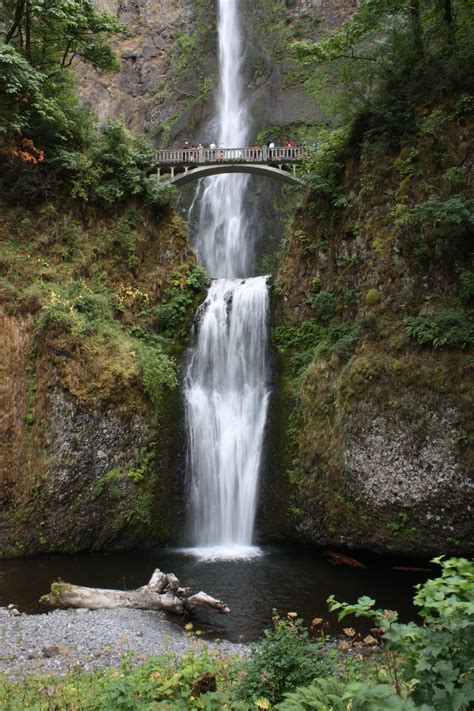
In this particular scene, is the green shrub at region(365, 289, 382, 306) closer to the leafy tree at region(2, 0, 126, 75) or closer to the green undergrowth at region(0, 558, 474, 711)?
the green undergrowth at region(0, 558, 474, 711)

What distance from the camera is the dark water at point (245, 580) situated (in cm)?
898

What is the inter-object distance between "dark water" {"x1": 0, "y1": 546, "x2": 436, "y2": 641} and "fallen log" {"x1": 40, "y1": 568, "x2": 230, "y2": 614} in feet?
0.73

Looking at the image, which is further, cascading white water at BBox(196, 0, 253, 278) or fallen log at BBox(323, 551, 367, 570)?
cascading white water at BBox(196, 0, 253, 278)

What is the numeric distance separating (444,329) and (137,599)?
799cm

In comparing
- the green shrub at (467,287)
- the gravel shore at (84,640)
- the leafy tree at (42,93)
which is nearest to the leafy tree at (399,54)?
the green shrub at (467,287)

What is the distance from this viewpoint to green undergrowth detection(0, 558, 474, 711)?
2885mm

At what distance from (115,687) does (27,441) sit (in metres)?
8.87

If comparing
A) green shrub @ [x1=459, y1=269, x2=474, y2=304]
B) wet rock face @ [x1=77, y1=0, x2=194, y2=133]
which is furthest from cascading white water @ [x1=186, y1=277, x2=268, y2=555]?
wet rock face @ [x1=77, y1=0, x2=194, y2=133]

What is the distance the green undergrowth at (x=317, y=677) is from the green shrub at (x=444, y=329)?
6.34 m

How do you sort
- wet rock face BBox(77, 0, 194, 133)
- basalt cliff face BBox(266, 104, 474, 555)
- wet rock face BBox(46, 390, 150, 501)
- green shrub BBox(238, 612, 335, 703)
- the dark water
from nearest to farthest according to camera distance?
green shrub BBox(238, 612, 335, 703)
the dark water
basalt cliff face BBox(266, 104, 474, 555)
wet rock face BBox(46, 390, 150, 501)
wet rock face BBox(77, 0, 194, 133)

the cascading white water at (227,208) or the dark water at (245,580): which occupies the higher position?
the cascading white water at (227,208)

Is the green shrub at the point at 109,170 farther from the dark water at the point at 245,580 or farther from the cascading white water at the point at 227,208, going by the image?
the dark water at the point at 245,580

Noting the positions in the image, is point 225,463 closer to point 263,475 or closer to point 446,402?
point 263,475

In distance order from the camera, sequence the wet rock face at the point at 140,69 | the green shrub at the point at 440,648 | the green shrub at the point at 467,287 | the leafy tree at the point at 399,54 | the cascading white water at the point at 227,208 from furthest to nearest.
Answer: the wet rock face at the point at 140,69
the cascading white water at the point at 227,208
the leafy tree at the point at 399,54
the green shrub at the point at 467,287
the green shrub at the point at 440,648
